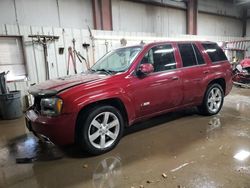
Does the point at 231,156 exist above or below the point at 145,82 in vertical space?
below

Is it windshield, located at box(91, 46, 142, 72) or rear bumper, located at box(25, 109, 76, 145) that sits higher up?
windshield, located at box(91, 46, 142, 72)

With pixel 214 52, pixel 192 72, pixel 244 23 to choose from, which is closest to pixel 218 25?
pixel 244 23

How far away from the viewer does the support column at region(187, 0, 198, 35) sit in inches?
→ 387

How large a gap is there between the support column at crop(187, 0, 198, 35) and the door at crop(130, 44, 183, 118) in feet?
23.6

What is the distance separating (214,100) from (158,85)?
1718 mm

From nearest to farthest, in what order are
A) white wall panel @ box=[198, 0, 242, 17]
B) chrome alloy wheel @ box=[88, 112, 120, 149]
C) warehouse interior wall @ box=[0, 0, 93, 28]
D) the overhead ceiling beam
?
chrome alloy wheel @ box=[88, 112, 120, 149] → warehouse interior wall @ box=[0, 0, 93, 28] → the overhead ceiling beam → white wall panel @ box=[198, 0, 242, 17]

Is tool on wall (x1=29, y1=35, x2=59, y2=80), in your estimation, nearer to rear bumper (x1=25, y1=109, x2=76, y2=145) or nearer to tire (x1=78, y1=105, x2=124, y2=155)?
rear bumper (x1=25, y1=109, x2=76, y2=145)

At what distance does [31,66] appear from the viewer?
18.0 feet

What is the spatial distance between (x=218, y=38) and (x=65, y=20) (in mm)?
8663

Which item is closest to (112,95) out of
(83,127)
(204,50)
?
(83,127)

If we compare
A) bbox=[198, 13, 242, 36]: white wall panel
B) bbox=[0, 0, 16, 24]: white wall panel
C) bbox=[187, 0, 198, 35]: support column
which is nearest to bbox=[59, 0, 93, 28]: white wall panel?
bbox=[0, 0, 16, 24]: white wall panel

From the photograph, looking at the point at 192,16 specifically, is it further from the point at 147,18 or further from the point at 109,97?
the point at 109,97

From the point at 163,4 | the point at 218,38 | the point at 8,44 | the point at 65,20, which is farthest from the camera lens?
the point at 218,38

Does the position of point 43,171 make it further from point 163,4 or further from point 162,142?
point 163,4
